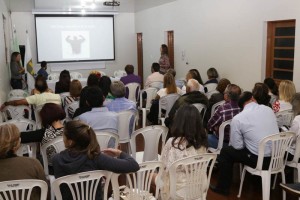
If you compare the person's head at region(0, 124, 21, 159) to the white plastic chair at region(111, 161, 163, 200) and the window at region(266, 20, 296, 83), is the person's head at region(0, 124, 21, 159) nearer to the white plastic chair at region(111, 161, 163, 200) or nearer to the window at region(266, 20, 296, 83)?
the white plastic chair at region(111, 161, 163, 200)

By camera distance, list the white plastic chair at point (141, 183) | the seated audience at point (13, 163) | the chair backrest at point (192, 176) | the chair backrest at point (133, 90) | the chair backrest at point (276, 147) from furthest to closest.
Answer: the chair backrest at point (133, 90)
the chair backrest at point (276, 147)
the chair backrest at point (192, 176)
the white plastic chair at point (141, 183)
the seated audience at point (13, 163)

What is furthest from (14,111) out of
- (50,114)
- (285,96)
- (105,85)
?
(285,96)

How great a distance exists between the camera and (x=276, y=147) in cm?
339

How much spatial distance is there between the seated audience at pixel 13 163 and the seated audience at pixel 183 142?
101cm

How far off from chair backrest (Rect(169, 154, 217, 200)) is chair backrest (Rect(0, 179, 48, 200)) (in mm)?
967

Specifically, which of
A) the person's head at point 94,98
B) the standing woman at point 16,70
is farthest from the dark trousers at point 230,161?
the standing woman at point 16,70

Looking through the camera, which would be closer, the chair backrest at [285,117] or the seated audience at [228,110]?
the seated audience at [228,110]

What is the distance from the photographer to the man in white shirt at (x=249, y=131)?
346cm

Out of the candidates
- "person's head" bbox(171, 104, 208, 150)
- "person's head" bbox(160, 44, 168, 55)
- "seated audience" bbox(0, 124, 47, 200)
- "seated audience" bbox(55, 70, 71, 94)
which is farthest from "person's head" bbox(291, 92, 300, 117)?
"person's head" bbox(160, 44, 168, 55)

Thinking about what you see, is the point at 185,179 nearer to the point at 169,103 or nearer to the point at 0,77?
the point at 169,103

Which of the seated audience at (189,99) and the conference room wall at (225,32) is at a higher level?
the conference room wall at (225,32)

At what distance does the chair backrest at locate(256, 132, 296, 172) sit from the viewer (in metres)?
3.32

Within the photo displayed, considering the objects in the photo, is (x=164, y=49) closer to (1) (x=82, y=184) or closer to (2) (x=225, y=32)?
(2) (x=225, y=32)

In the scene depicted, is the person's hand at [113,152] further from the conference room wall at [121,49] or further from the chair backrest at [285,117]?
the conference room wall at [121,49]
